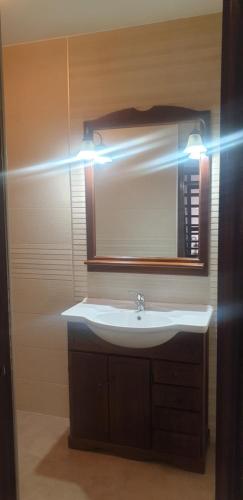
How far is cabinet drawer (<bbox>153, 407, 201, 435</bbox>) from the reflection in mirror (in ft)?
2.86

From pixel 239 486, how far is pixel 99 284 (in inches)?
65.1

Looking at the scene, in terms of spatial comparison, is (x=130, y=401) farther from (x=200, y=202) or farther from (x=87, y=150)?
(x=87, y=150)

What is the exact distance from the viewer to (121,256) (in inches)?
97.0

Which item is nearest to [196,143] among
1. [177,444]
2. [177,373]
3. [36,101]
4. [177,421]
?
[36,101]

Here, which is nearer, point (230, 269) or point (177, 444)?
point (230, 269)

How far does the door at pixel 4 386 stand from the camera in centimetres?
124

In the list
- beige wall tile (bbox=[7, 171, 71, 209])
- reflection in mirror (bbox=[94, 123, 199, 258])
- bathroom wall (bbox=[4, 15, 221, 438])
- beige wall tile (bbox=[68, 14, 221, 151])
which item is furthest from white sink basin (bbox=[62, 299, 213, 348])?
beige wall tile (bbox=[68, 14, 221, 151])

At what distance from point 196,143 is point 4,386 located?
5.19 ft

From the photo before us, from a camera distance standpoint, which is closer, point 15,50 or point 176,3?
point 176,3

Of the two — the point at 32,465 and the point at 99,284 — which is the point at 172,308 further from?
the point at 32,465

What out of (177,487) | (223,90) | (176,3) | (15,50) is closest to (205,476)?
(177,487)

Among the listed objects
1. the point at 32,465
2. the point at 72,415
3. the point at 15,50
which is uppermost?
the point at 15,50

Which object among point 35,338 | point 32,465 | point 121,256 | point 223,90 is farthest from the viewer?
point 35,338

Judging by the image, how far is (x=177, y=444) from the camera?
209 cm
